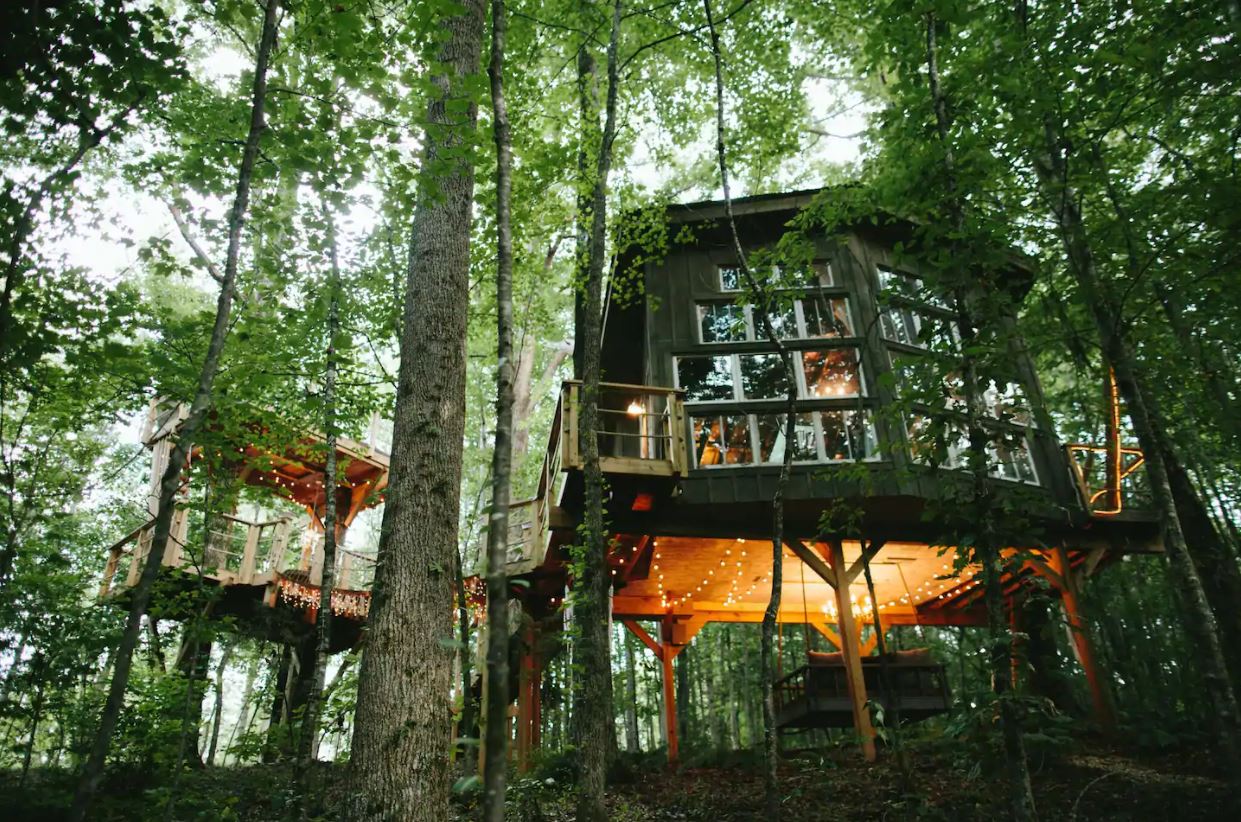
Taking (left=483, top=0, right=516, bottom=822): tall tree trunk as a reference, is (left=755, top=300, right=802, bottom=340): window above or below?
above

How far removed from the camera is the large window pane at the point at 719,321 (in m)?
11.3

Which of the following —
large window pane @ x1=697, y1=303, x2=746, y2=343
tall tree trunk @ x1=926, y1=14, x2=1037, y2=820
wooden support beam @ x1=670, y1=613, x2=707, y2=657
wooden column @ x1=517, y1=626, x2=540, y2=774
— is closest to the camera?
tall tree trunk @ x1=926, y1=14, x2=1037, y2=820

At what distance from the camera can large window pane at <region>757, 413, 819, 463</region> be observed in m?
10.1

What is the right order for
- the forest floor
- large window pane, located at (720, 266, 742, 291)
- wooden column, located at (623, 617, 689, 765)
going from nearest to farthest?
the forest floor → wooden column, located at (623, 617, 689, 765) → large window pane, located at (720, 266, 742, 291)

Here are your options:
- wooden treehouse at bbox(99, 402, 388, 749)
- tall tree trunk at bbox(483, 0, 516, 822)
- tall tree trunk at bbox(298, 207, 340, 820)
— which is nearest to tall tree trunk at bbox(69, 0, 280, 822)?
tall tree trunk at bbox(483, 0, 516, 822)

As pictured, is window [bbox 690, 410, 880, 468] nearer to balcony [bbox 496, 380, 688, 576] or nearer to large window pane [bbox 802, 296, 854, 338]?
balcony [bbox 496, 380, 688, 576]

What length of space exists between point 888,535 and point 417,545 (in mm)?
8226

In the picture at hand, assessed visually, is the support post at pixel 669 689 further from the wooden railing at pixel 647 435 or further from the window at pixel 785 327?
the window at pixel 785 327

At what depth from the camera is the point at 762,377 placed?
10.9 metres

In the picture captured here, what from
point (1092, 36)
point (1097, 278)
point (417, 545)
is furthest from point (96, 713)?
point (1092, 36)

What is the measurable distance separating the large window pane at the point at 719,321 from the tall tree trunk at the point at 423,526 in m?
6.44

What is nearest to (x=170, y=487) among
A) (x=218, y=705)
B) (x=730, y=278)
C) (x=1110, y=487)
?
(x=730, y=278)

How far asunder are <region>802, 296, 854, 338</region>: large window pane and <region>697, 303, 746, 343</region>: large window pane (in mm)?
1115

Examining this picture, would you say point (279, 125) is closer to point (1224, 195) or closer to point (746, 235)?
point (1224, 195)
